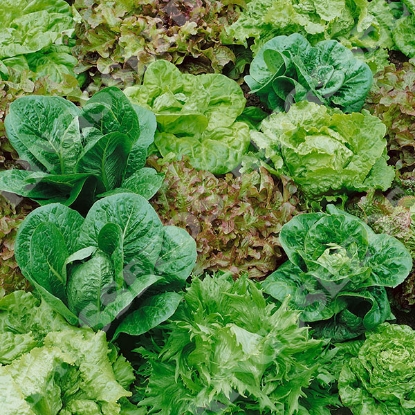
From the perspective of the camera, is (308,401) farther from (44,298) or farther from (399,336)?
(44,298)


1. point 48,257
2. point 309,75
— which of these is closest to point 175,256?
point 48,257

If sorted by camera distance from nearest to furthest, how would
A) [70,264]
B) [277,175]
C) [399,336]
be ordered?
[70,264] → [399,336] → [277,175]

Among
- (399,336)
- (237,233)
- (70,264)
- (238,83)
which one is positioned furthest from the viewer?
(238,83)

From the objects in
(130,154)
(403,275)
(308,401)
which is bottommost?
(308,401)

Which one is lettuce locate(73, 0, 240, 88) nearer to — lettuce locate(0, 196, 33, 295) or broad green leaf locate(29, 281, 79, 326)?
lettuce locate(0, 196, 33, 295)

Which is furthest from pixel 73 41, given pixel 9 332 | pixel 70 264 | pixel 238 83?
pixel 9 332

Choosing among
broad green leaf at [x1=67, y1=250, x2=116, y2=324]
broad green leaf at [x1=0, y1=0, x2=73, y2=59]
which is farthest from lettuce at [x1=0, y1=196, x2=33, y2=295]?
broad green leaf at [x1=0, y1=0, x2=73, y2=59]

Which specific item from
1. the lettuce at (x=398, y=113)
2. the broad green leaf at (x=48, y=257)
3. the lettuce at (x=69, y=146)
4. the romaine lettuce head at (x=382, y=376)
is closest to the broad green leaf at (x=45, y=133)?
the lettuce at (x=69, y=146)
